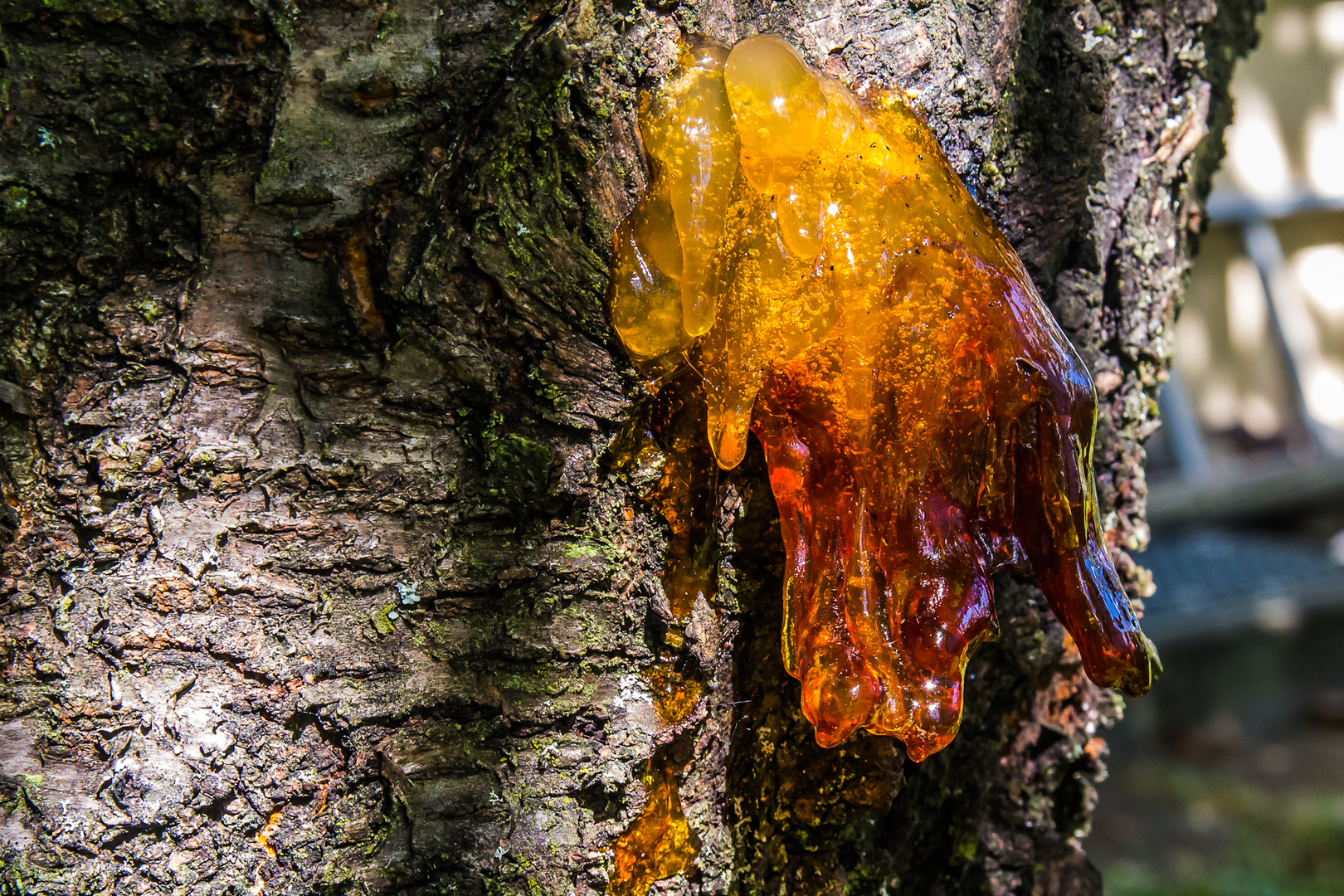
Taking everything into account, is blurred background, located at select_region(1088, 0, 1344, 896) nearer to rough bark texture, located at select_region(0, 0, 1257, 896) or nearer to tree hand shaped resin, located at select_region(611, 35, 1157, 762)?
tree hand shaped resin, located at select_region(611, 35, 1157, 762)

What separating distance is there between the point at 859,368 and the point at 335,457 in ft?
1.52

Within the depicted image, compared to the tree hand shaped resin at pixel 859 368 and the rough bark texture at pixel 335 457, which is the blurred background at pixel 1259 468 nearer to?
the tree hand shaped resin at pixel 859 368

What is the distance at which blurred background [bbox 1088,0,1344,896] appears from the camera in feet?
13.5

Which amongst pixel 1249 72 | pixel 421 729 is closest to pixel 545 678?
pixel 421 729

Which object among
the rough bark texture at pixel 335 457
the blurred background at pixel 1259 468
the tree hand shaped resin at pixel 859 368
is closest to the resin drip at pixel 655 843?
the rough bark texture at pixel 335 457

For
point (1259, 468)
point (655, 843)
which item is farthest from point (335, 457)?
point (1259, 468)

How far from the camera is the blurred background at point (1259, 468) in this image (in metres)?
4.12

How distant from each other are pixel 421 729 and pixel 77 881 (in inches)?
11.8

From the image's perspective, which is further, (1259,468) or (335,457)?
(1259,468)

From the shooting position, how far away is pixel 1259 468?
4.56m

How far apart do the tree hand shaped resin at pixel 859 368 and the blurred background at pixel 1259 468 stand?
3612mm

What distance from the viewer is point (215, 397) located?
0.81 metres

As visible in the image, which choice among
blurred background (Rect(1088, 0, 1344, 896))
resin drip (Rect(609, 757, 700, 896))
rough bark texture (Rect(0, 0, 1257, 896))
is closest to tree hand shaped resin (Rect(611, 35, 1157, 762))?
rough bark texture (Rect(0, 0, 1257, 896))

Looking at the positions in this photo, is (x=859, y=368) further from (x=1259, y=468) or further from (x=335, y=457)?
(x=1259, y=468)
